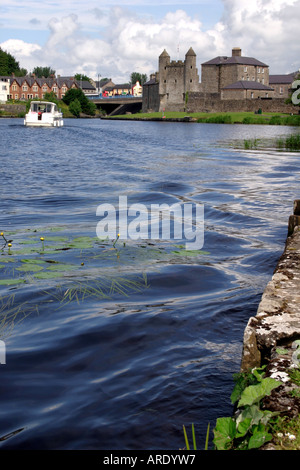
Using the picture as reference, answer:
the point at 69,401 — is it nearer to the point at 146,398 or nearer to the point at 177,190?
the point at 146,398

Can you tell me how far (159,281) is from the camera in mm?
7105

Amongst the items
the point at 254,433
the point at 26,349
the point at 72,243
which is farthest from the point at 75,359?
the point at 72,243

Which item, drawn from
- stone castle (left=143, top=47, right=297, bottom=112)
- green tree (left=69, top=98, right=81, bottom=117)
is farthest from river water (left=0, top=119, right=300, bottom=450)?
green tree (left=69, top=98, right=81, bottom=117)

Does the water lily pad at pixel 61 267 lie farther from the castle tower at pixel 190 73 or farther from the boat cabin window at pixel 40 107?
the castle tower at pixel 190 73

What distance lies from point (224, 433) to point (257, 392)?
0.93 ft

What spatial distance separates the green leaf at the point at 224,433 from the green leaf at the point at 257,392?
12 centimetres

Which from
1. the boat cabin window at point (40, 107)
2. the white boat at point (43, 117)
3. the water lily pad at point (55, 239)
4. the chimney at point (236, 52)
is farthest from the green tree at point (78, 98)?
the water lily pad at point (55, 239)

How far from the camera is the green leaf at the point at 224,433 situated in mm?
2771

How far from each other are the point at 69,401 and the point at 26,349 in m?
1.02

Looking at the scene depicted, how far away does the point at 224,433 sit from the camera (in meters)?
2.83

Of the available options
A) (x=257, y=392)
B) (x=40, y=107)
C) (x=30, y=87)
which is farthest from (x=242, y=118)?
(x=30, y=87)

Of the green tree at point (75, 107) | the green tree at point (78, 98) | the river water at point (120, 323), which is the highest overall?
the green tree at point (78, 98)

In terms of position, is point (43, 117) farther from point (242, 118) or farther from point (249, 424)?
point (249, 424)

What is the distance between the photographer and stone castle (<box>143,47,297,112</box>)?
354 ft
